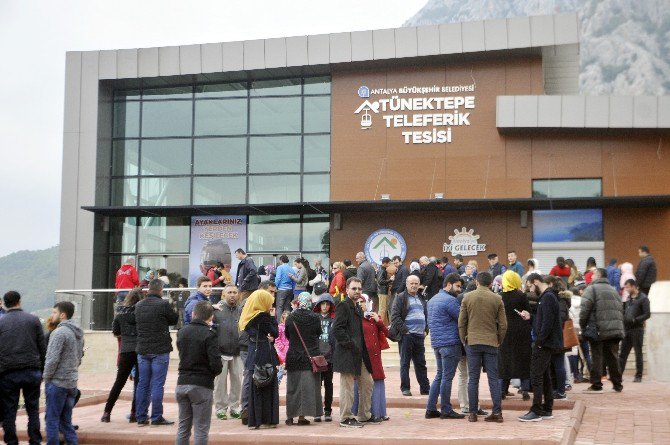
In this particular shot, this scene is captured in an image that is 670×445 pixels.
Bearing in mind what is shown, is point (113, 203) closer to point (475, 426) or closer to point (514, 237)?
point (514, 237)

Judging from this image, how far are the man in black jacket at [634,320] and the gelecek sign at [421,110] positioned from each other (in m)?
10.8

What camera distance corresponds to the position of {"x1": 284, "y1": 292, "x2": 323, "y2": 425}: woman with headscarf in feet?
40.5

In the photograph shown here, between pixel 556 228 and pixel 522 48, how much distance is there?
5.21 m

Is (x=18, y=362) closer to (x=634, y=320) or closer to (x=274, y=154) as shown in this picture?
(x=634, y=320)

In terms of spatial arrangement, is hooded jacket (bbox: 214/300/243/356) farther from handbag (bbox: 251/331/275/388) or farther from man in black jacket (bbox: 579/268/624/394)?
man in black jacket (bbox: 579/268/624/394)

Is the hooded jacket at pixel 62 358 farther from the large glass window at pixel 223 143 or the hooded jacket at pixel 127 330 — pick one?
the large glass window at pixel 223 143

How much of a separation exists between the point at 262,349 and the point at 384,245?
1528 centimetres

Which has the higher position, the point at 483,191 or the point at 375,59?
the point at 375,59

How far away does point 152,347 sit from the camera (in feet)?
40.4

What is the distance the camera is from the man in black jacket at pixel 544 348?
12047mm

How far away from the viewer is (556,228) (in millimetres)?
26625

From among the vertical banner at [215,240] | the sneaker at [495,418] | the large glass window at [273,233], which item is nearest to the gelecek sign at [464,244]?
the large glass window at [273,233]

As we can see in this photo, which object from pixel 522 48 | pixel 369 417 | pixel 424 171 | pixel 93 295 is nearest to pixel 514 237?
pixel 424 171

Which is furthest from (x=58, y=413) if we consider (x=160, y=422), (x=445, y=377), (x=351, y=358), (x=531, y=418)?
(x=531, y=418)
